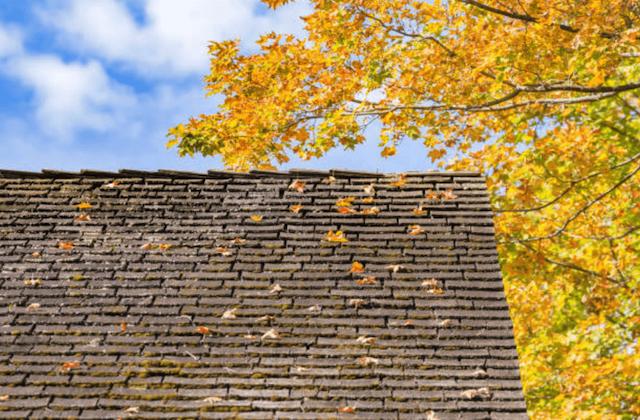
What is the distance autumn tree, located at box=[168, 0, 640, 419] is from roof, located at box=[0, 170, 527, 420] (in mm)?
4599

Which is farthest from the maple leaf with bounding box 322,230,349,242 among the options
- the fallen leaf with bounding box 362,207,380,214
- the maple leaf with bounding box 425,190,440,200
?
the maple leaf with bounding box 425,190,440,200

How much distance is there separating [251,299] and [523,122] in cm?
964

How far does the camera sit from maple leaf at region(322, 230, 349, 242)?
7367 mm

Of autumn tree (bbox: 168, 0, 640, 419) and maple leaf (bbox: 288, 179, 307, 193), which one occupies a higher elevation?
autumn tree (bbox: 168, 0, 640, 419)

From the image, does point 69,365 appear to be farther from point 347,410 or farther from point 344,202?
point 344,202

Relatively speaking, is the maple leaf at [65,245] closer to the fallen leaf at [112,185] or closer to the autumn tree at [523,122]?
the fallen leaf at [112,185]

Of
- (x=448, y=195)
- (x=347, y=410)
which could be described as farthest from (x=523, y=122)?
(x=347, y=410)

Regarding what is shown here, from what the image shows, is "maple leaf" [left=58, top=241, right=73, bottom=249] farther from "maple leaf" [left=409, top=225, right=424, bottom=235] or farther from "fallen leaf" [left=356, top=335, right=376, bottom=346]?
"maple leaf" [left=409, top=225, right=424, bottom=235]

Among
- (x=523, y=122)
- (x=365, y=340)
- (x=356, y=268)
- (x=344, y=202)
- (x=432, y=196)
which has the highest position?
(x=523, y=122)

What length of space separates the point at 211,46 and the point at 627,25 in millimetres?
8134

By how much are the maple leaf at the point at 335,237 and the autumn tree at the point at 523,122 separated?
485 cm

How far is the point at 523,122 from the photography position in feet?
46.8

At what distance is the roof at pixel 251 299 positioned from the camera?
19.2 feet

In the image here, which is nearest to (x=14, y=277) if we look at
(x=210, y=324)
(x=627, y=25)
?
(x=210, y=324)
